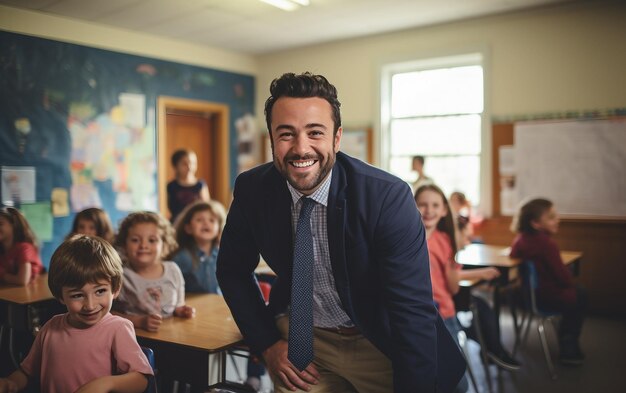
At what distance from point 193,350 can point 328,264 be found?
0.59m

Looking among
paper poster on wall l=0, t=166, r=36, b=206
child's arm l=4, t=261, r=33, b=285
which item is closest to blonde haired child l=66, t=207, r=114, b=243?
child's arm l=4, t=261, r=33, b=285

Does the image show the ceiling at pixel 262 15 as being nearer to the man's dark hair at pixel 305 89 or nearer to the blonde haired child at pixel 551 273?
the blonde haired child at pixel 551 273

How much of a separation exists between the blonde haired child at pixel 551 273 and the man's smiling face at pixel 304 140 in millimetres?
2624

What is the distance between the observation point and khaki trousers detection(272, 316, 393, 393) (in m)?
1.72

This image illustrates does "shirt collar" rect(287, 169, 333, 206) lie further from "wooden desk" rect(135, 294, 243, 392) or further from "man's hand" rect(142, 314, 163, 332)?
"man's hand" rect(142, 314, 163, 332)

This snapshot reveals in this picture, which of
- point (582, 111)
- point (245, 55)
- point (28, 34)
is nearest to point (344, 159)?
point (582, 111)

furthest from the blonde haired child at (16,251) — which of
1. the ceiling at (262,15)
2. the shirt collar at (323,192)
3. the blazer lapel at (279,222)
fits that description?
the ceiling at (262,15)

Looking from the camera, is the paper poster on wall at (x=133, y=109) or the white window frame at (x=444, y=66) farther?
the paper poster on wall at (x=133, y=109)

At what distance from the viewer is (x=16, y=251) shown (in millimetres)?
3201

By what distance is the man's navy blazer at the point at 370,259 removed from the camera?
1.56 m

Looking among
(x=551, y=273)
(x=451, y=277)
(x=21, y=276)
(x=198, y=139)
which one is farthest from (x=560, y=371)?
(x=198, y=139)

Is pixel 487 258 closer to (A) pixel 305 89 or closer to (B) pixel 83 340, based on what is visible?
(A) pixel 305 89

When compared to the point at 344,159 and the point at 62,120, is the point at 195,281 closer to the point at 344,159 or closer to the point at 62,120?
the point at 344,159

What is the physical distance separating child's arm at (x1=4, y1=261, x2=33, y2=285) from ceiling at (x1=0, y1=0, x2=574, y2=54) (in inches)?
123
